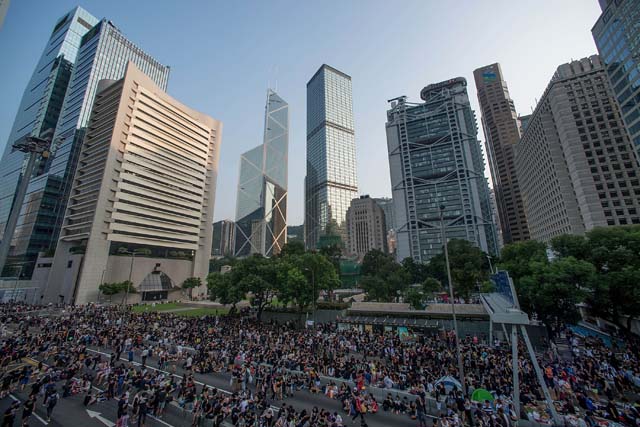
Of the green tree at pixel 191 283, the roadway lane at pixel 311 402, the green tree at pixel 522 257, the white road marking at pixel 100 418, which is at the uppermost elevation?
the green tree at pixel 522 257

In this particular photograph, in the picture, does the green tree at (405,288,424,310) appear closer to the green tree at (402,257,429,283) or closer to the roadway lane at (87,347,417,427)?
the roadway lane at (87,347,417,427)

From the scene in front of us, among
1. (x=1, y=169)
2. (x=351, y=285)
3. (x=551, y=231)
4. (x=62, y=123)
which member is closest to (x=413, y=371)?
(x=351, y=285)

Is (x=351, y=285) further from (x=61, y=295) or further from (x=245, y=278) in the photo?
Result: (x=61, y=295)

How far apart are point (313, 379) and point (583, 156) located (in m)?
83.3

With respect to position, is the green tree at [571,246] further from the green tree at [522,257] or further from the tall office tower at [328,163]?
the tall office tower at [328,163]

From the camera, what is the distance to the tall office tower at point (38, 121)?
3177 inches

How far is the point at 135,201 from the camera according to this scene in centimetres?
6931

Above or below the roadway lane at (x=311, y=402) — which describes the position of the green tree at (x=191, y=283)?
above

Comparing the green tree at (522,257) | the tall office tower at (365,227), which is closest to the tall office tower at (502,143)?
the tall office tower at (365,227)

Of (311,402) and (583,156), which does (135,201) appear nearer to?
(311,402)

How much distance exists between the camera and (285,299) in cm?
3766

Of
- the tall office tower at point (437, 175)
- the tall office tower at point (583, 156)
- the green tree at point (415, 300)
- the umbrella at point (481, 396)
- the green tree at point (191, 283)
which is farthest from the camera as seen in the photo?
the tall office tower at point (437, 175)

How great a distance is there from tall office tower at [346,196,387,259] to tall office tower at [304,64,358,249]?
10900mm

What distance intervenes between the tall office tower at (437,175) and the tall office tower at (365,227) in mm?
36210
